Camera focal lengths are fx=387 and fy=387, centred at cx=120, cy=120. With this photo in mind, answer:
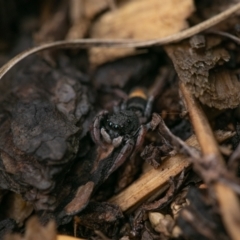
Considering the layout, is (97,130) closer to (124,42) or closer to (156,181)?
(156,181)

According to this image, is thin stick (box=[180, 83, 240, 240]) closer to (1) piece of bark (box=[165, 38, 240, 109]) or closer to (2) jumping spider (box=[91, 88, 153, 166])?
(1) piece of bark (box=[165, 38, 240, 109])

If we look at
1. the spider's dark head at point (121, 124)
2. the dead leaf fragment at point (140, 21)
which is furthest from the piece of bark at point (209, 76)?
the spider's dark head at point (121, 124)

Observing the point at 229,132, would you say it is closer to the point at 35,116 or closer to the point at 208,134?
the point at 208,134

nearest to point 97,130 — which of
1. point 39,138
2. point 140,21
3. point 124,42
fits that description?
point 39,138

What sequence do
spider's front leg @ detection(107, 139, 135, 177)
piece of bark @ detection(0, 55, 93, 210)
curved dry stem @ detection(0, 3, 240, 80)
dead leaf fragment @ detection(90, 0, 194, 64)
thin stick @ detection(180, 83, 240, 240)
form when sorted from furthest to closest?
dead leaf fragment @ detection(90, 0, 194, 64) < curved dry stem @ detection(0, 3, 240, 80) < spider's front leg @ detection(107, 139, 135, 177) < piece of bark @ detection(0, 55, 93, 210) < thin stick @ detection(180, 83, 240, 240)

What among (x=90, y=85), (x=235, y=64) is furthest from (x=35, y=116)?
(x=235, y=64)

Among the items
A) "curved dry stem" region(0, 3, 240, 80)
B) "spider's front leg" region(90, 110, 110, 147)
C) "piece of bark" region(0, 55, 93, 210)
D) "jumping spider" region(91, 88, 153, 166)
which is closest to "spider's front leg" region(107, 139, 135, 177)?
"jumping spider" region(91, 88, 153, 166)

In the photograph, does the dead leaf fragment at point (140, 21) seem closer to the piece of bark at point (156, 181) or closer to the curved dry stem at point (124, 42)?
the curved dry stem at point (124, 42)
